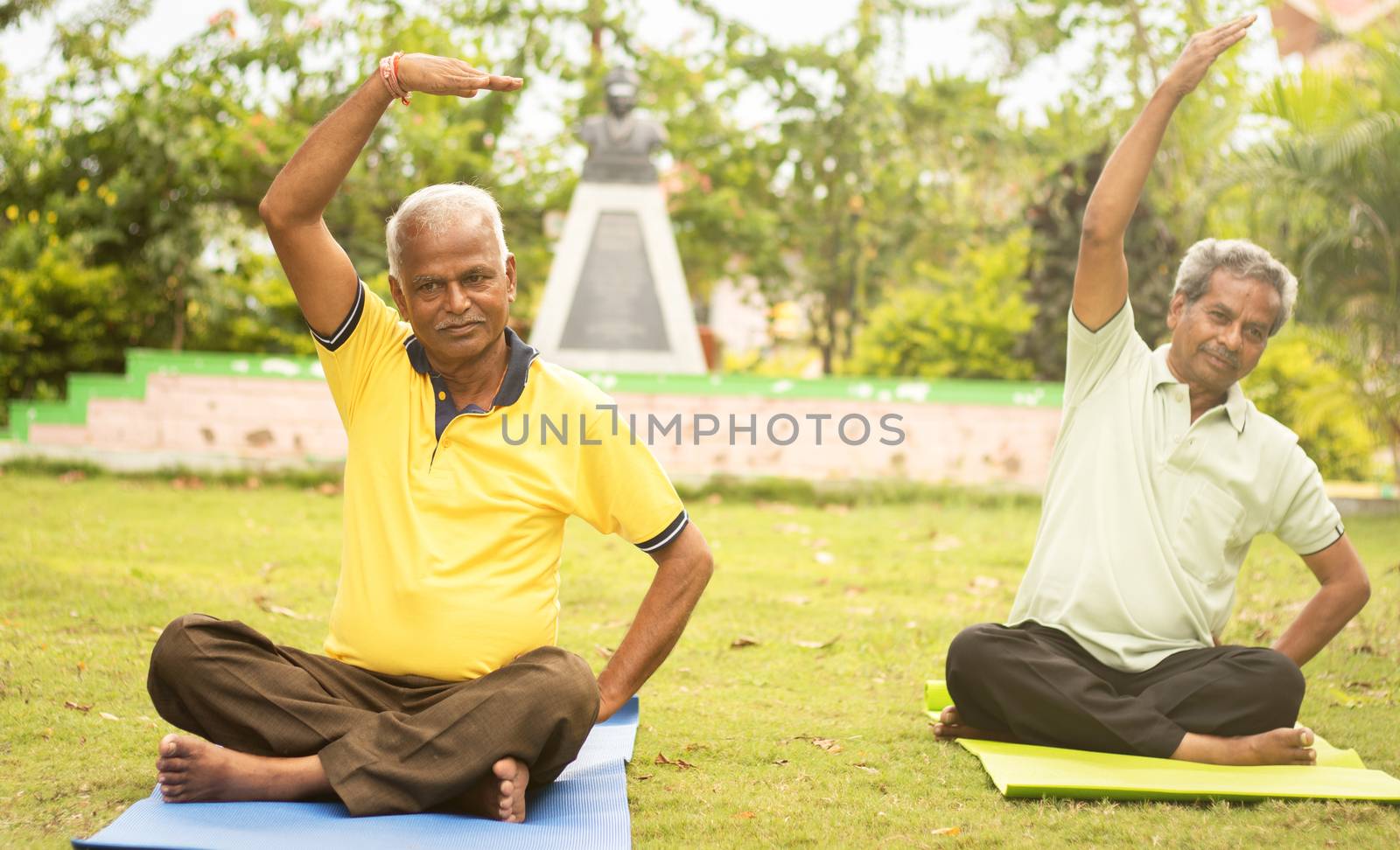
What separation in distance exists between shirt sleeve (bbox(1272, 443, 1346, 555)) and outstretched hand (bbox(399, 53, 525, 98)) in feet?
7.81

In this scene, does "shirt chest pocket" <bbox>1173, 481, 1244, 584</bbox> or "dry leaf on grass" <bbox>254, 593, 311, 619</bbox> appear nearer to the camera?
"shirt chest pocket" <bbox>1173, 481, 1244, 584</bbox>

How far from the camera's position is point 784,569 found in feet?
21.4

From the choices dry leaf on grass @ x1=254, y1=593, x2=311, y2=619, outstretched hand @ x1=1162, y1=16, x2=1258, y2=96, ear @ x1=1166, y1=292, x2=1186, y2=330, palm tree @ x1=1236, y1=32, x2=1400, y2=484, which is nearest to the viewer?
outstretched hand @ x1=1162, y1=16, x2=1258, y2=96

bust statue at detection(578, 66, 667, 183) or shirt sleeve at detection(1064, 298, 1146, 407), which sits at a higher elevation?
bust statue at detection(578, 66, 667, 183)

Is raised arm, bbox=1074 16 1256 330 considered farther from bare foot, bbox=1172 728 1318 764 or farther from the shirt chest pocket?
bare foot, bbox=1172 728 1318 764

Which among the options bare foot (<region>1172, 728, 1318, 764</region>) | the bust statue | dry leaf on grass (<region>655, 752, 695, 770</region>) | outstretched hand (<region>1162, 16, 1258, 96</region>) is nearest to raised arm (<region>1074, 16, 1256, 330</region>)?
outstretched hand (<region>1162, 16, 1258, 96</region>)

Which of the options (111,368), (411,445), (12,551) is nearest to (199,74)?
(111,368)

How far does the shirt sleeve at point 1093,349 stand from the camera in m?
3.51

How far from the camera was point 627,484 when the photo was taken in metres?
2.98

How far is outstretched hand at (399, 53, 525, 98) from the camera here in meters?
2.70

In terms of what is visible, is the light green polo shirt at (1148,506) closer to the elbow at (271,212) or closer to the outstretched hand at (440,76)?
the outstretched hand at (440,76)

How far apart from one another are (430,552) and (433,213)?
2.53 ft

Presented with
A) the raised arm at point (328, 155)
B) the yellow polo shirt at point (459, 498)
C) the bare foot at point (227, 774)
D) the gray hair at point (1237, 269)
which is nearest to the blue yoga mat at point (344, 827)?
the bare foot at point (227, 774)

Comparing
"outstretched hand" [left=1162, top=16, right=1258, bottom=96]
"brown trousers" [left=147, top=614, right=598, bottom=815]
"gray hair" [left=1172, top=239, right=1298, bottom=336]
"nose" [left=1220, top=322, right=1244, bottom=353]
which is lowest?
"brown trousers" [left=147, top=614, right=598, bottom=815]
